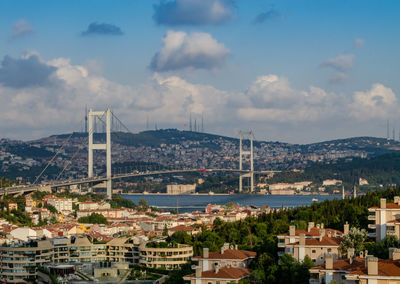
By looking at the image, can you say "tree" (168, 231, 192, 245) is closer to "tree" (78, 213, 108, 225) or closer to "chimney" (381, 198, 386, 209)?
"chimney" (381, 198, 386, 209)

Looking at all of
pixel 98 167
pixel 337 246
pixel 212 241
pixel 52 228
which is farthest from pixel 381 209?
pixel 98 167

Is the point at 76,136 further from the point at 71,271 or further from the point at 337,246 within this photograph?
the point at 337,246

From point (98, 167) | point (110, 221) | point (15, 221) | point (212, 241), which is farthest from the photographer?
point (98, 167)

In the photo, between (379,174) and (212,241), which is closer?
(212,241)

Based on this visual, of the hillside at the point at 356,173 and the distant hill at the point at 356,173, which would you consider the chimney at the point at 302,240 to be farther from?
the distant hill at the point at 356,173

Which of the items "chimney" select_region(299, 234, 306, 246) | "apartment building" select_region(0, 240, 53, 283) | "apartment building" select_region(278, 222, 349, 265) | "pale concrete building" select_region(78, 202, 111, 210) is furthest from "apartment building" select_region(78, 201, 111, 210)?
"chimney" select_region(299, 234, 306, 246)
